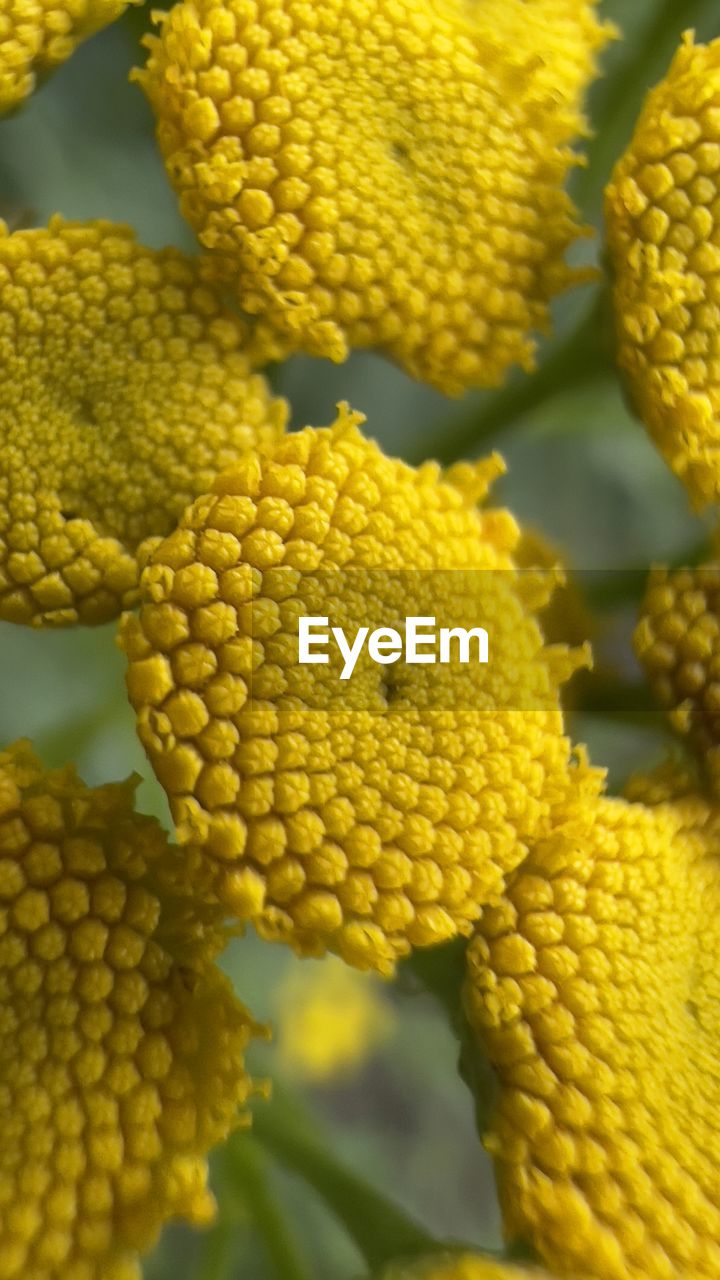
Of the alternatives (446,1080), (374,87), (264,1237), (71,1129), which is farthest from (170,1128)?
(446,1080)

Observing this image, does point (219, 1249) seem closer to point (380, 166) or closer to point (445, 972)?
point (445, 972)

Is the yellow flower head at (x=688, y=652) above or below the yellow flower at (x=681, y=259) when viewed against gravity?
below

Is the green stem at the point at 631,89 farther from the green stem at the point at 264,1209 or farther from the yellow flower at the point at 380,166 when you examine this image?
the green stem at the point at 264,1209

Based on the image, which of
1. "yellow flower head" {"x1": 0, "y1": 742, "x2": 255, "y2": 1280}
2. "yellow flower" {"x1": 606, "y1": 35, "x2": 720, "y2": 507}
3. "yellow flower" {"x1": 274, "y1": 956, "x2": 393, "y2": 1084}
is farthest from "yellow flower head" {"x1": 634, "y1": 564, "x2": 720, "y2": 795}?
"yellow flower" {"x1": 274, "y1": 956, "x2": 393, "y2": 1084}

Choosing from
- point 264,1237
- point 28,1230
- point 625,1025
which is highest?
point 625,1025

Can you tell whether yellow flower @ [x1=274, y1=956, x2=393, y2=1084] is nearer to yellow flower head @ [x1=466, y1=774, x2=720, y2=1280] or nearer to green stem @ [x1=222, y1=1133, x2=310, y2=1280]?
green stem @ [x1=222, y1=1133, x2=310, y2=1280]

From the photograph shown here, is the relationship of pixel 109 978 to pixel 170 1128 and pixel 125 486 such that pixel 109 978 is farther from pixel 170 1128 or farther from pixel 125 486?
pixel 125 486

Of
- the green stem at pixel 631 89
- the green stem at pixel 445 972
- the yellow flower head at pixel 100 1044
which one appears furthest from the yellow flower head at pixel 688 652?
the green stem at pixel 631 89
